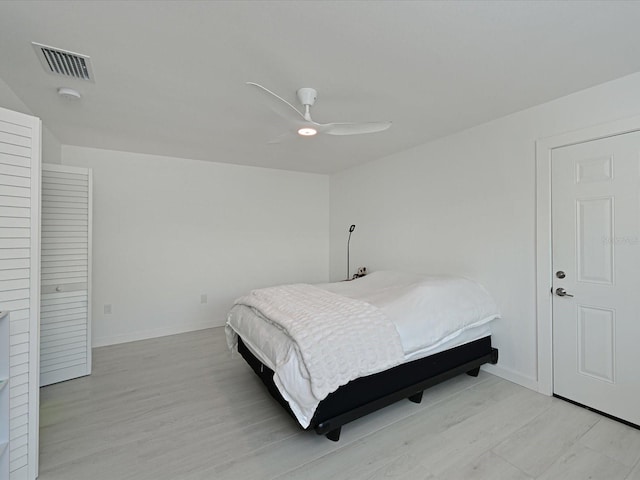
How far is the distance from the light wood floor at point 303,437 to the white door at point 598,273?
268mm

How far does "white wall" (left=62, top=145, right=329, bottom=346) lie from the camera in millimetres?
3850

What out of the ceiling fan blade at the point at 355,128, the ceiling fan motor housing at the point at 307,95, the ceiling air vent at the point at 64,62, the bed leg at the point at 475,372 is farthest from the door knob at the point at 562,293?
the ceiling air vent at the point at 64,62

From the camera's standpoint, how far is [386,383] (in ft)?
7.14

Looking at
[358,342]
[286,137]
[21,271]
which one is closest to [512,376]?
[358,342]

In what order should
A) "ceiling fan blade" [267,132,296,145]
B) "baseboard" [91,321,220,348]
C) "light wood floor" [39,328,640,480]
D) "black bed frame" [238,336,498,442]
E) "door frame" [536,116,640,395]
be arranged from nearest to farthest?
"light wood floor" [39,328,640,480] < "black bed frame" [238,336,498,442] < "door frame" [536,116,640,395] < "ceiling fan blade" [267,132,296,145] < "baseboard" [91,321,220,348]

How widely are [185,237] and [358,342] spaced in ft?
10.6

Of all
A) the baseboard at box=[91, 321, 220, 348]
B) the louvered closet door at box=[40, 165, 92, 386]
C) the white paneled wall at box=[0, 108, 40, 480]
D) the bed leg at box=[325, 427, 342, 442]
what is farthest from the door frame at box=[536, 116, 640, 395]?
the louvered closet door at box=[40, 165, 92, 386]

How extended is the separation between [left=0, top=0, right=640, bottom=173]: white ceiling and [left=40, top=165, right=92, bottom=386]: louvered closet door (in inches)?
26.7

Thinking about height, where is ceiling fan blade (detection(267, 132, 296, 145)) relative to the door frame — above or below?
above

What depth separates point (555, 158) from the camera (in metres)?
2.55

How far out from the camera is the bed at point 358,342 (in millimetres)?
1844

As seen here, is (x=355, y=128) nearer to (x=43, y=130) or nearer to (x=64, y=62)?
(x=64, y=62)

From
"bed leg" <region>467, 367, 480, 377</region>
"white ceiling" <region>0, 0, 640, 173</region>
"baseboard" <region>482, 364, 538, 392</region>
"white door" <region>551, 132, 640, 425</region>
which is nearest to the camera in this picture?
"white ceiling" <region>0, 0, 640, 173</region>

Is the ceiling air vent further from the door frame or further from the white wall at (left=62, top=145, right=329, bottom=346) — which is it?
the door frame
